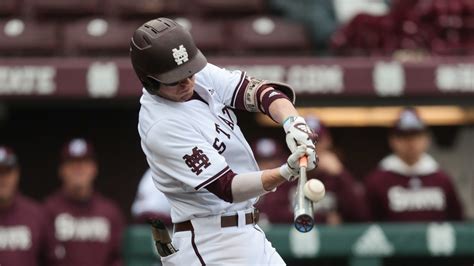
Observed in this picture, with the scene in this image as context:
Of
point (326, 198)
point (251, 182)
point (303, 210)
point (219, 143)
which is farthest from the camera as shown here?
point (326, 198)

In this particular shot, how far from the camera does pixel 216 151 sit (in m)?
4.27

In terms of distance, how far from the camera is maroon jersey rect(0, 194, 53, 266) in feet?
22.8

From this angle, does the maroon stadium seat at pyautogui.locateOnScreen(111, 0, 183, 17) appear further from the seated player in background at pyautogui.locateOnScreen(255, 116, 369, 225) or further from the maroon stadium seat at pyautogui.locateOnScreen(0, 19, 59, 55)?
the seated player in background at pyautogui.locateOnScreen(255, 116, 369, 225)

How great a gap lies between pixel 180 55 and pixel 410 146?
3107 millimetres

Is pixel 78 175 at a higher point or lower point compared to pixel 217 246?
higher

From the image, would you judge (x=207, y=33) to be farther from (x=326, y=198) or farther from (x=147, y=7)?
(x=326, y=198)

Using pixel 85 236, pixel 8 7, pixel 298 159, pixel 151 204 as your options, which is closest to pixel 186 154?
pixel 298 159

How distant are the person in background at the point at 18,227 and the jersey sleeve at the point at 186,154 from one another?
2899mm

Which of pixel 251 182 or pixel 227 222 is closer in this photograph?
pixel 251 182

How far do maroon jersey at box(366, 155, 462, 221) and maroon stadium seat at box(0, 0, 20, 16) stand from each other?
2.97m

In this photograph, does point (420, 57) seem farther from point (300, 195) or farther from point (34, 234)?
point (300, 195)

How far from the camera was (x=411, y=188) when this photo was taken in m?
6.96

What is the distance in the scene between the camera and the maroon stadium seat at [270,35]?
311 inches

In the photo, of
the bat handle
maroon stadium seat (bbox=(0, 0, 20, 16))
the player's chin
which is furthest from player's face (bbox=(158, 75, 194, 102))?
maroon stadium seat (bbox=(0, 0, 20, 16))
